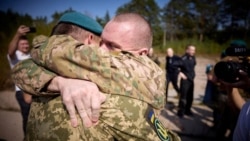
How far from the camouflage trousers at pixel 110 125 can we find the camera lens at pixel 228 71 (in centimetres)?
98

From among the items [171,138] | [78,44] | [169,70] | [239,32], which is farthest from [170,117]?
[239,32]

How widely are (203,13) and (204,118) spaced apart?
89.6 ft

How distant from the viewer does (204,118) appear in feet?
17.2

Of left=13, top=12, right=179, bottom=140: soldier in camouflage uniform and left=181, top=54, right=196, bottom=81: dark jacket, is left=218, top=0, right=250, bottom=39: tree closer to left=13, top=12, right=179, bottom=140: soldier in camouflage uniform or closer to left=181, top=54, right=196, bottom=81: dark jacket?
left=181, top=54, right=196, bottom=81: dark jacket

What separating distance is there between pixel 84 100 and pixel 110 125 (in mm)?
133

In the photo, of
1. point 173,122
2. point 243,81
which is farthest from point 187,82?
point 243,81

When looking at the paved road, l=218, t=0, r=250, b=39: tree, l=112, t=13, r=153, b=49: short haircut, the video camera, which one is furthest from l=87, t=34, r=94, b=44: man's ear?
l=218, t=0, r=250, b=39: tree

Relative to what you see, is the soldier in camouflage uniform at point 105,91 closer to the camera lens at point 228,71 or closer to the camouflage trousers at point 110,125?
the camouflage trousers at point 110,125

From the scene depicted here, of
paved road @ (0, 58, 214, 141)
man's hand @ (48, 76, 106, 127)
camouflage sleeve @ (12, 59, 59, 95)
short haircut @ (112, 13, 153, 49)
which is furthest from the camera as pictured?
paved road @ (0, 58, 214, 141)

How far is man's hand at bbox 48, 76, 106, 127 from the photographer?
2.65 feet

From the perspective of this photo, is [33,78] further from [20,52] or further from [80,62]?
[20,52]

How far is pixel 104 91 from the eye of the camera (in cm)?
83

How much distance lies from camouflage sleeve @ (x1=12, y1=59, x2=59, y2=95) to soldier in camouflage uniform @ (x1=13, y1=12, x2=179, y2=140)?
47mm

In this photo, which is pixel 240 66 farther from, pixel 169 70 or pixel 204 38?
pixel 204 38
